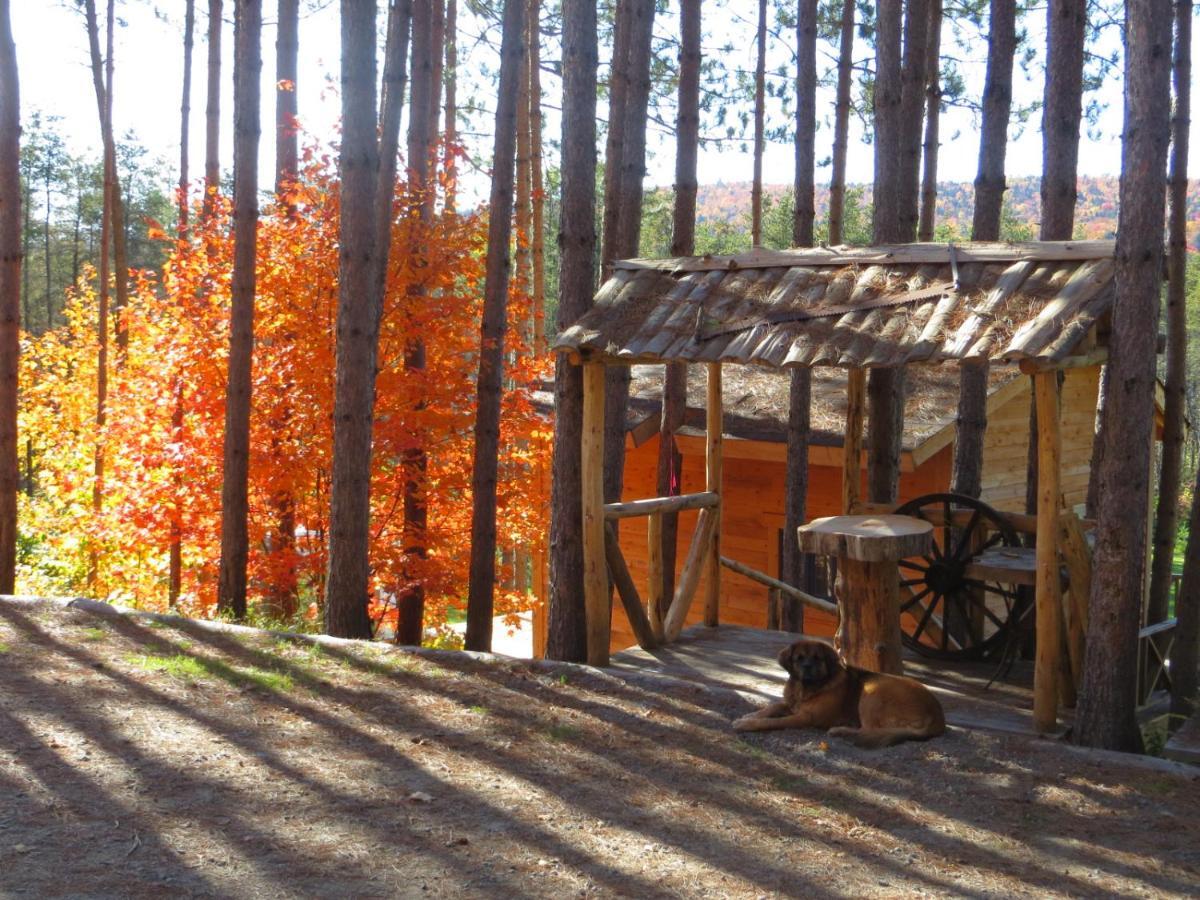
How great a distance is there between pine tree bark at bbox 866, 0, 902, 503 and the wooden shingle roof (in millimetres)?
2615

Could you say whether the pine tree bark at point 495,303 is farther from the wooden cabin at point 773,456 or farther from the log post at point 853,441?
the log post at point 853,441

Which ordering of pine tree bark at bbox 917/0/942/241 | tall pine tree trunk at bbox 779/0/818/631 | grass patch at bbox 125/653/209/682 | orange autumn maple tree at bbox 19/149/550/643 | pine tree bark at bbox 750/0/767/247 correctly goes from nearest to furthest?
grass patch at bbox 125/653/209/682
tall pine tree trunk at bbox 779/0/818/631
orange autumn maple tree at bbox 19/149/550/643
pine tree bark at bbox 917/0/942/241
pine tree bark at bbox 750/0/767/247

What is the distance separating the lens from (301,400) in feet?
41.7

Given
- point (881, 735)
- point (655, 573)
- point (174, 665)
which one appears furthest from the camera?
point (655, 573)

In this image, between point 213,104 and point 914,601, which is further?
point 213,104

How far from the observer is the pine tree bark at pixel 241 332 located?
11.3 metres

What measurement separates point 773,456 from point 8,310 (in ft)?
28.3

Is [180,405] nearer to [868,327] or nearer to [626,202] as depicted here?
[626,202]


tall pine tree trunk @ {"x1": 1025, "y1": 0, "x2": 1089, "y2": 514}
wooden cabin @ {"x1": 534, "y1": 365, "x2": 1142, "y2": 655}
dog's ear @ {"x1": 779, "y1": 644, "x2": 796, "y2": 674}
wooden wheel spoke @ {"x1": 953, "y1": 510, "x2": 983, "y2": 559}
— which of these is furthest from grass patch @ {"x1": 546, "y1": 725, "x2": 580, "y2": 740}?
wooden cabin @ {"x1": 534, "y1": 365, "x2": 1142, "y2": 655}

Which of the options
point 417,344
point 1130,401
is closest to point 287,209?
point 417,344

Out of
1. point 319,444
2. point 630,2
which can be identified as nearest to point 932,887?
point 319,444

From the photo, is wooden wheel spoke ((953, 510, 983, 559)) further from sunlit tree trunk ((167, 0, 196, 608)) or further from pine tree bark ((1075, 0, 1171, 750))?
sunlit tree trunk ((167, 0, 196, 608))

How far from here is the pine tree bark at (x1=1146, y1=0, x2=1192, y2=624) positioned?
30.5 ft

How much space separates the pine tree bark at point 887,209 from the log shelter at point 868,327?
90.3 inches
